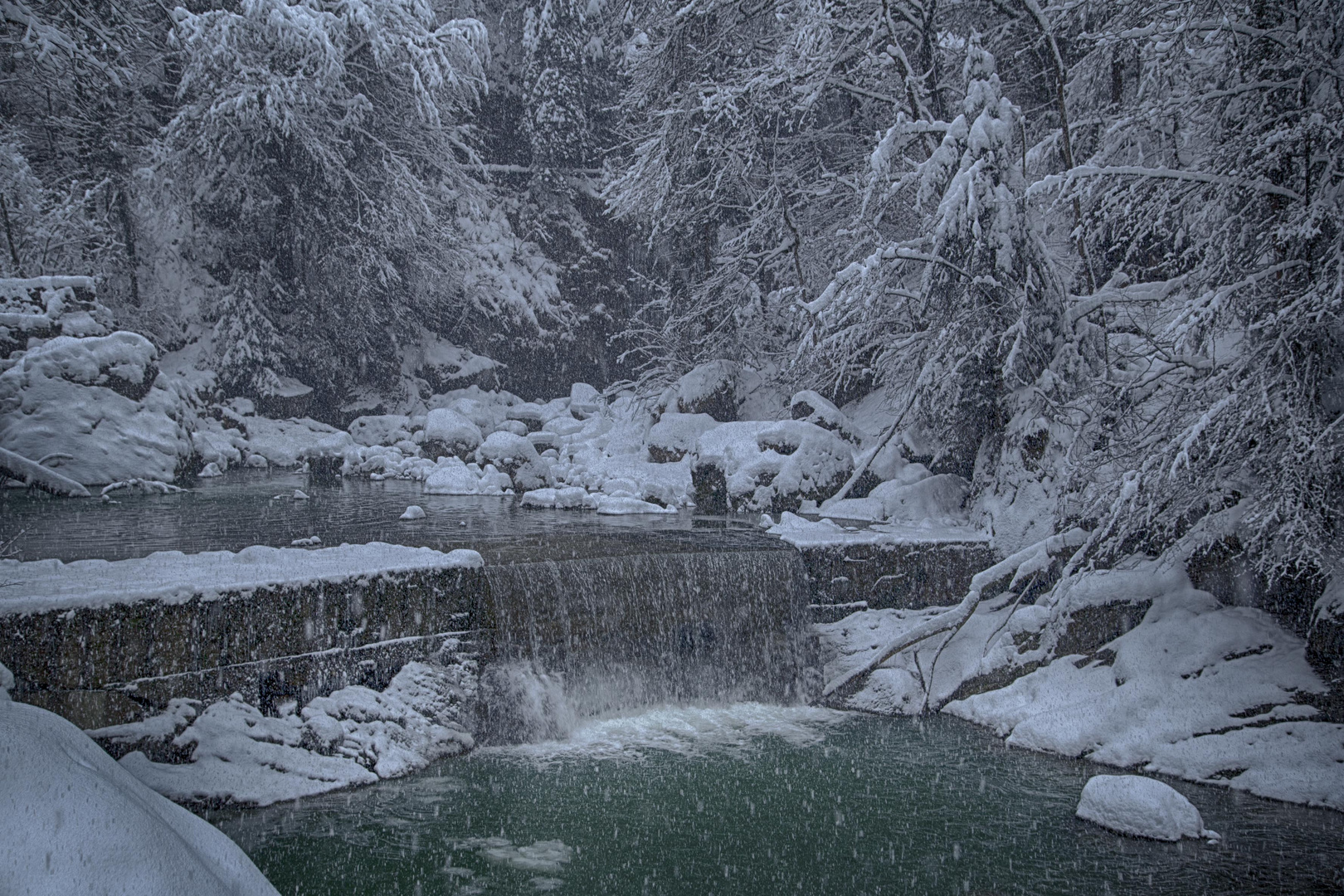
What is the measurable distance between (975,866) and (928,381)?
15.4 ft

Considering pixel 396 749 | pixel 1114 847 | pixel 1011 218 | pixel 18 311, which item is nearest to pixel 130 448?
pixel 18 311

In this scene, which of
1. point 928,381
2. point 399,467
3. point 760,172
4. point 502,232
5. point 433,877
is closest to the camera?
point 433,877

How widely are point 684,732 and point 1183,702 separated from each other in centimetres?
312

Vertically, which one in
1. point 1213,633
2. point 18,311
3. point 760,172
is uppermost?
point 760,172

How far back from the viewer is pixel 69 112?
1614cm

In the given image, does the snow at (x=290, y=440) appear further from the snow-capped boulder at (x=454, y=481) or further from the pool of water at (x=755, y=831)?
the pool of water at (x=755, y=831)

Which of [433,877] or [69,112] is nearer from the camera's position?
[433,877]

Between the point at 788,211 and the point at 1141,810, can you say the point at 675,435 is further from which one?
the point at 1141,810

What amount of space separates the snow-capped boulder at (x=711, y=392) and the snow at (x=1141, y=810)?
32.1ft

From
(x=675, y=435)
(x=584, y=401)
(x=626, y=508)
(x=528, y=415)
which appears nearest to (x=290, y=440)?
(x=528, y=415)

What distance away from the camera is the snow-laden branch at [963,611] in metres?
6.54

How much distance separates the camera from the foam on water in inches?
215

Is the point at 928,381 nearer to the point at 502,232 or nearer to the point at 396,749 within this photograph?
the point at 396,749

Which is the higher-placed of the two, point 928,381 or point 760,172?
point 760,172
